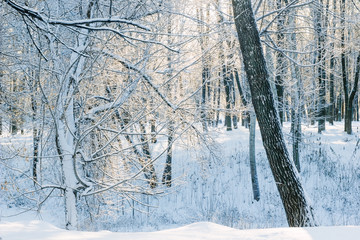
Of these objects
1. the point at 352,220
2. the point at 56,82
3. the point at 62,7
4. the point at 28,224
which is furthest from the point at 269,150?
the point at 352,220

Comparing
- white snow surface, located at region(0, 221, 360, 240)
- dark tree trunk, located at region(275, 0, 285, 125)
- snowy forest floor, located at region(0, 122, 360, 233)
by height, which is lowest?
snowy forest floor, located at region(0, 122, 360, 233)

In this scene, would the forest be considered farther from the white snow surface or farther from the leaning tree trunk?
the white snow surface

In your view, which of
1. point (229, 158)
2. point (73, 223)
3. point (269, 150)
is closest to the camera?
point (269, 150)

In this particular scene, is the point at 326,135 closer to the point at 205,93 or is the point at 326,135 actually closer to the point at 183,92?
the point at 205,93

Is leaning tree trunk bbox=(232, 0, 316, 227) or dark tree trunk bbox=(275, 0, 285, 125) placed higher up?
dark tree trunk bbox=(275, 0, 285, 125)

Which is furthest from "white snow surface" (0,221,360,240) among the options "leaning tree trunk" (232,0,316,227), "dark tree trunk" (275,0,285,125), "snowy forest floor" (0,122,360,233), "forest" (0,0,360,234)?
"dark tree trunk" (275,0,285,125)

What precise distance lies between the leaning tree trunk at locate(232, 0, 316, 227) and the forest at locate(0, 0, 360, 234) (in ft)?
0.06

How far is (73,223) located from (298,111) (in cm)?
818

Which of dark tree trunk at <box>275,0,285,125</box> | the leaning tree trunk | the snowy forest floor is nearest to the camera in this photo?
the leaning tree trunk

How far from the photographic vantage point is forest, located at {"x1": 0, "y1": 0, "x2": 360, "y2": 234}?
16.1ft

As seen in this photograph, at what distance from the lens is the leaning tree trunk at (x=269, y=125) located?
4.84 meters

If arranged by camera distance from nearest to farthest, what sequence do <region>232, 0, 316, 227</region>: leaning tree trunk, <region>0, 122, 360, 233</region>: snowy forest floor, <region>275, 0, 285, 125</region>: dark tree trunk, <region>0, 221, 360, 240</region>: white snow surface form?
<region>0, 221, 360, 240</region>: white snow surface → <region>232, 0, 316, 227</region>: leaning tree trunk → <region>275, 0, 285, 125</region>: dark tree trunk → <region>0, 122, 360, 233</region>: snowy forest floor

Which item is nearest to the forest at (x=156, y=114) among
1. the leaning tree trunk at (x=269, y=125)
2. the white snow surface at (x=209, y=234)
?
the leaning tree trunk at (x=269, y=125)

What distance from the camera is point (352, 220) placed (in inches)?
333
